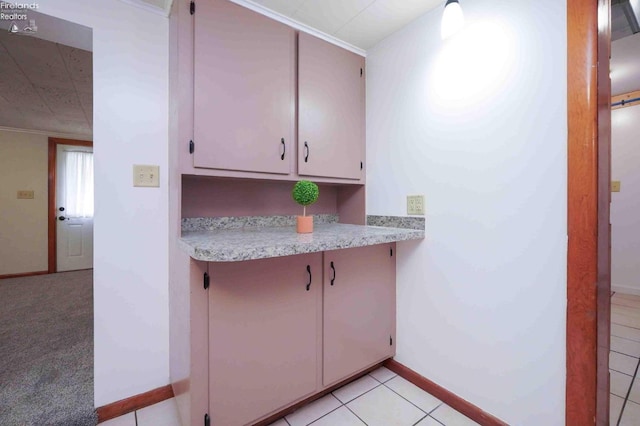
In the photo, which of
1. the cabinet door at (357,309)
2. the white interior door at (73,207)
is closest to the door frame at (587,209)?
the cabinet door at (357,309)

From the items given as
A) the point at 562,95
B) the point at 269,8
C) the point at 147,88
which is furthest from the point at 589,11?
the point at 147,88

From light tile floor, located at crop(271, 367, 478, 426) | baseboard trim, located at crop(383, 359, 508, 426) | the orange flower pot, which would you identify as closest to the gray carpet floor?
light tile floor, located at crop(271, 367, 478, 426)

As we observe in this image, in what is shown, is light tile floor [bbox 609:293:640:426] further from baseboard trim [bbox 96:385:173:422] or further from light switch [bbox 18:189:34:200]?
light switch [bbox 18:189:34:200]

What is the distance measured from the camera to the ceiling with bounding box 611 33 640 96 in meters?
2.10

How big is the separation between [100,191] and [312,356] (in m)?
1.41

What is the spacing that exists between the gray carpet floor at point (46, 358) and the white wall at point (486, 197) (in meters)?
1.89

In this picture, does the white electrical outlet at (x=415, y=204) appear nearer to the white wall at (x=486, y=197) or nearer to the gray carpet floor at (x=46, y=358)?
the white wall at (x=486, y=197)

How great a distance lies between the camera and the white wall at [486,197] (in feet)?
3.57

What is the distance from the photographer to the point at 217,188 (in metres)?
1.62

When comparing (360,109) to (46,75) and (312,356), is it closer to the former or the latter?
(312,356)

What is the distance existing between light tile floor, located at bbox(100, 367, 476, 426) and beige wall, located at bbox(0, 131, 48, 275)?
4263 mm

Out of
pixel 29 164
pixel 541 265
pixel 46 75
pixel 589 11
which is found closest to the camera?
pixel 589 11

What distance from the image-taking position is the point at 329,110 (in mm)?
1683

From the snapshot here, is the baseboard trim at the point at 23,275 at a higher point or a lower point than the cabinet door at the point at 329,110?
lower
